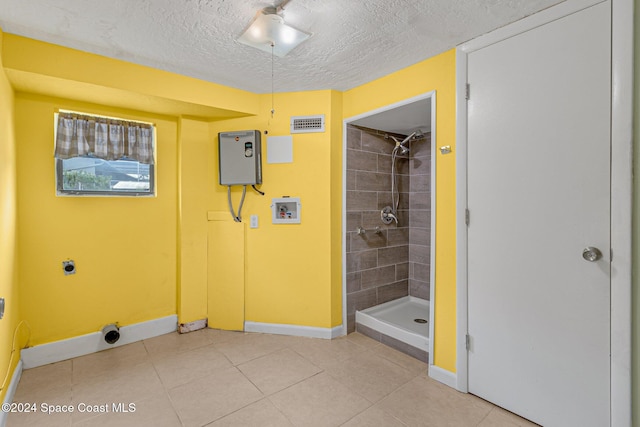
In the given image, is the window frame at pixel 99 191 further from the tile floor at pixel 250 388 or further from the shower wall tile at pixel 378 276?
the shower wall tile at pixel 378 276

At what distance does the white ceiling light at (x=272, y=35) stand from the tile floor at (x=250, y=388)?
233 centimetres

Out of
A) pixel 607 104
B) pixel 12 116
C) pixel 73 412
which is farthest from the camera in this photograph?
pixel 12 116

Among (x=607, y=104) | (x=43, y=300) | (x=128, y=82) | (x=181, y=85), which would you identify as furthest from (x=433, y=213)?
(x=43, y=300)

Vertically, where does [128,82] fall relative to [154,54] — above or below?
below

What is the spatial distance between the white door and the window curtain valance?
9.27 feet

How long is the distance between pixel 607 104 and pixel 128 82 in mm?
3063

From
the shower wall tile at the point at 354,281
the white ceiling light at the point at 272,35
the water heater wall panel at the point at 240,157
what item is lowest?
the shower wall tile at the point at 354,281

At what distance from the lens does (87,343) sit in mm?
2486

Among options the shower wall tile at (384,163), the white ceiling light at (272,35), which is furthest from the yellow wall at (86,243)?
the shower wall tile at (384,163)

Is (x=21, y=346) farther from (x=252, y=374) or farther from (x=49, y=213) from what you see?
(x=252, y=374)

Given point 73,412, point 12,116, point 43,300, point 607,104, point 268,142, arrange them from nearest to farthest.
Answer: point 607,104 → point 73,412 → point 12,116 → point 43,300 → point 268,142

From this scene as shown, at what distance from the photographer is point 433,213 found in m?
2.19

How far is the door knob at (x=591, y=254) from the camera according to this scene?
145 cm

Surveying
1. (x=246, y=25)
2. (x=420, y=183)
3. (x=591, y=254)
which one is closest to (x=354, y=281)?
(x=420, y=183)
